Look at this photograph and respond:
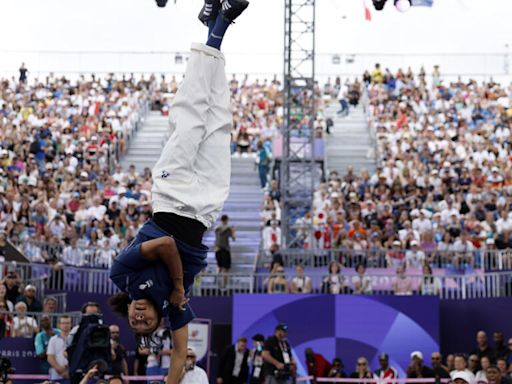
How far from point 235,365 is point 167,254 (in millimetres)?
9632

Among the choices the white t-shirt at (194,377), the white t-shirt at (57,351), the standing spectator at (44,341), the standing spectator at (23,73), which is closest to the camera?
the white t-shirt at (194,377)

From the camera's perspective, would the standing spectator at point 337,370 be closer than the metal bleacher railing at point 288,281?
Yes

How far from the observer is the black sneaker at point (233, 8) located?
22.2 ft

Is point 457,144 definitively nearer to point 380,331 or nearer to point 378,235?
point 378,235

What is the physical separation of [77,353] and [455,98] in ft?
65.5

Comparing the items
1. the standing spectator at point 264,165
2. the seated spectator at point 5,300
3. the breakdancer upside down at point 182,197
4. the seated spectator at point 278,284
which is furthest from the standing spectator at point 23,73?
the breakdancer upside down at point 182,197

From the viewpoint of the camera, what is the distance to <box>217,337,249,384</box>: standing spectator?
51.4 feet

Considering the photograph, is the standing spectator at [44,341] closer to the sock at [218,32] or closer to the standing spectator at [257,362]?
the standing spectator at [257,362]

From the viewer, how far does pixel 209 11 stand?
692 centimetres

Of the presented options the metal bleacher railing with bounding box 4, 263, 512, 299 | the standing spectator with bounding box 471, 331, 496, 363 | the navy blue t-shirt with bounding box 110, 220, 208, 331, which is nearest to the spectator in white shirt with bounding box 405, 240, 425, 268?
the metal bleacher railing with bounding box 4, 263, 512, 299

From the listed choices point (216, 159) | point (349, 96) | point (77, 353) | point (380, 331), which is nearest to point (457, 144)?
point (349, 96)

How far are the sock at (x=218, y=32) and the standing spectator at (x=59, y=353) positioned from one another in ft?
25.3

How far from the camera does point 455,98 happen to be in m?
30.6

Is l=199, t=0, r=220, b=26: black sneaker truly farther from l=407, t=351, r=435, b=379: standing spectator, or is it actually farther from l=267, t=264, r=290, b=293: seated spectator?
l=267, t=264, r=290, b=293: seated spectator
